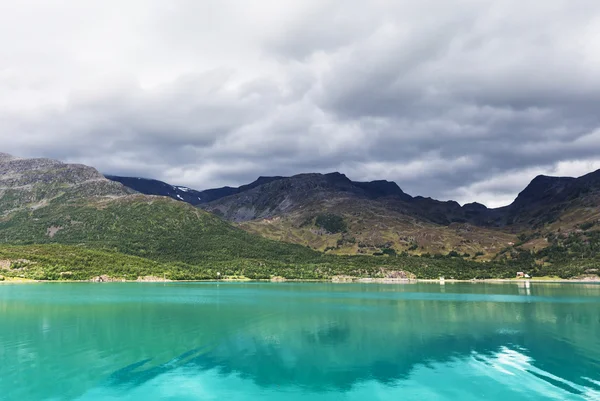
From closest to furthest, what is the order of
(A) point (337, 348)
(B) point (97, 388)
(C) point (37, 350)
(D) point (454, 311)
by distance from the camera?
(B) point (97, 388) < (C) point (37, 350) < (A) point (337, 348) < (D) point (454, 311)

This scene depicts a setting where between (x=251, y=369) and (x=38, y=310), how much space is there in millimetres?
70554

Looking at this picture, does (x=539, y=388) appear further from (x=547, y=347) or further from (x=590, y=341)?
(x=590, y=341)

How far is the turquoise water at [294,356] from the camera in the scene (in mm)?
41062

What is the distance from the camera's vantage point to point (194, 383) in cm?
4300

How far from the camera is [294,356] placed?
54.7m

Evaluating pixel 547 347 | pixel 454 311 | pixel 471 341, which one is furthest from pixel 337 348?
pixel 454 311

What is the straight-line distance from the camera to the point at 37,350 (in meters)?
55.5

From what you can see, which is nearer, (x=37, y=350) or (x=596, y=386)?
(x=596, y=386)

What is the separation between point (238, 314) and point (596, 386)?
2671 inches

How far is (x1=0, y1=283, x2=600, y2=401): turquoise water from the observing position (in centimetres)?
4106

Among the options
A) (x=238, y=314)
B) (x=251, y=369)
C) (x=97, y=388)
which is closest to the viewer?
(x=97, y=388)

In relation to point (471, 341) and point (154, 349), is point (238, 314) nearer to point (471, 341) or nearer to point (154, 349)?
point (154, 349)

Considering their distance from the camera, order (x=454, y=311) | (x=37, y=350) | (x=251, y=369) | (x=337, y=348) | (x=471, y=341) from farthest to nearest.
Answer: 1. (x=454, y=311)
2. (x=471, y=341)
3. (x=337, y=348)
4. (x=37, y=350)
5. (x=251, y=369)

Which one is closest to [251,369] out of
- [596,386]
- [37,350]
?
[37,350]
